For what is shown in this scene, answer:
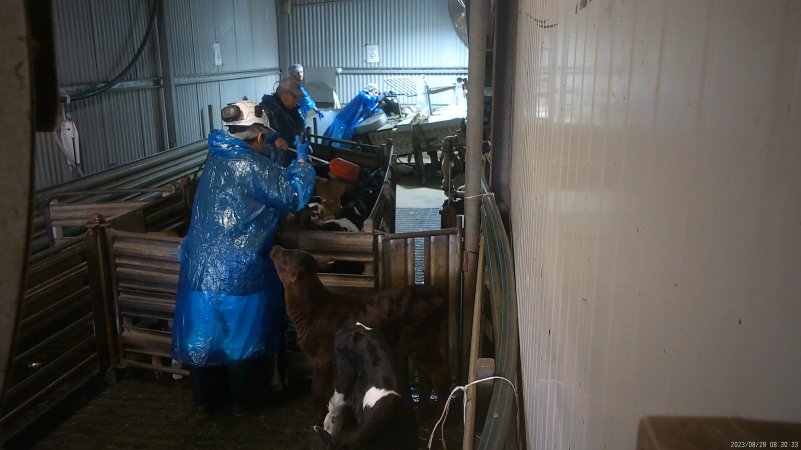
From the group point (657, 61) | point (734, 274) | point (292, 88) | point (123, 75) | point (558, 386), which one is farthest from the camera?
point (123, 75)

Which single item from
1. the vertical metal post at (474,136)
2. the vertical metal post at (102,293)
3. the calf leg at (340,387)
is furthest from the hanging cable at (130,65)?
the calf leg at (340,387)

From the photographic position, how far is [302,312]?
3615 mm

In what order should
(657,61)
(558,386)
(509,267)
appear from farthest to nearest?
(509,267) → (558,386) → (657,61)

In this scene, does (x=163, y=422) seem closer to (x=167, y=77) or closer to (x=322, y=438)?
(x=322, y=438)

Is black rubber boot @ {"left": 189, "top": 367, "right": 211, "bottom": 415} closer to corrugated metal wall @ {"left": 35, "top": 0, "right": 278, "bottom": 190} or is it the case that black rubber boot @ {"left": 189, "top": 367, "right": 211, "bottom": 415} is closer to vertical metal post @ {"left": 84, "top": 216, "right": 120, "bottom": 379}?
vertical metal post @ {"left": 84, "top": 216, "right": 120, "bottom": 379}

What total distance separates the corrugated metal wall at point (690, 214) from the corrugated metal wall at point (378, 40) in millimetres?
16426

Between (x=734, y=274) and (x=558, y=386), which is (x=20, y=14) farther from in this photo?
(x=558, y=386)

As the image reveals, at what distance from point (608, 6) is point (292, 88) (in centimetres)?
598

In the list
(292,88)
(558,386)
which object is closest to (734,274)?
(558,386)

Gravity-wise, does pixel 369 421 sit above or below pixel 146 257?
below

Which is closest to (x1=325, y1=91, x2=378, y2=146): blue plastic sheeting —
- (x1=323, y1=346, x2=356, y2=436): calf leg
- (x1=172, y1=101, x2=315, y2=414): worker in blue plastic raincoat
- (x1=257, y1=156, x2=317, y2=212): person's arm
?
(x1=172, y1=101, x2=315, y2=414): worker in blue plastic raincoat

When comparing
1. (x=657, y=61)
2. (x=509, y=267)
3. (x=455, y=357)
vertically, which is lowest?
(x=455, y=357)

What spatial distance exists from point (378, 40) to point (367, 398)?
15.9 meters

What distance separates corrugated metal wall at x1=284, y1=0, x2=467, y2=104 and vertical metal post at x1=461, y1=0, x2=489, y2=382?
1327cm
